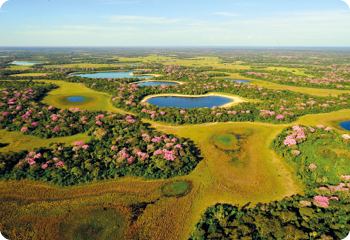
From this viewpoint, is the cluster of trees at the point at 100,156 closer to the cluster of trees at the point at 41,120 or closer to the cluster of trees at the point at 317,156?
the cluster of trees at the point at 41,120

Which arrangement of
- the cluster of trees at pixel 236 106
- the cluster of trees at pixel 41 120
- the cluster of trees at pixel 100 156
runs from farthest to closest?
1. the cluster of trees at pixel 236 106
2. the cluster of trees at pixel 41 120
3. the cluster of trees at pixel 100 156

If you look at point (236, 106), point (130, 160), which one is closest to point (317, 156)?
point (236, 106)

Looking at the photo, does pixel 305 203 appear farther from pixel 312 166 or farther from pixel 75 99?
pixel 75 99

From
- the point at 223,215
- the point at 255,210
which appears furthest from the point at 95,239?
the point at 255,210

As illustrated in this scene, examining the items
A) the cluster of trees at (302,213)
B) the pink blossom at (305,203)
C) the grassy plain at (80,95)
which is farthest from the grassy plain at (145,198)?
the grassy plain at (80,95)

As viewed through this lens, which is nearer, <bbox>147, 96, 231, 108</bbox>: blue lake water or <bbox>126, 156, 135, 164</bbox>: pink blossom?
<bbox>126, 156, 135, 164</bbox>: pink blossom

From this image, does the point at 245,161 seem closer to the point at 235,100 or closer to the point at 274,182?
the point at 274,182

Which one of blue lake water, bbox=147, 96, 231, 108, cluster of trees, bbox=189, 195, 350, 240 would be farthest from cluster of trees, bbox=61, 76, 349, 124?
cluster of trees, bbox=189, 195, 350, 240

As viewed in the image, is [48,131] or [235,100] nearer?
[48,131]

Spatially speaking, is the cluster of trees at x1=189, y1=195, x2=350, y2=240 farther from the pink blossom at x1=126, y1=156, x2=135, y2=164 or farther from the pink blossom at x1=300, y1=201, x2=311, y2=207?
the pink blossom at x1=126, y1=156, x2=135, y2=164
